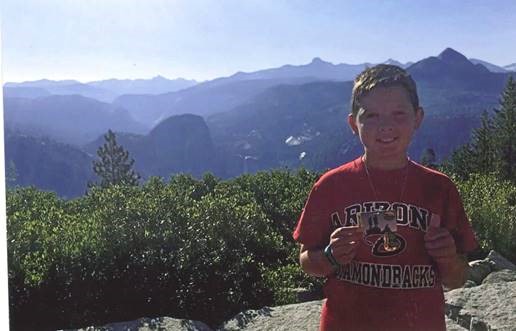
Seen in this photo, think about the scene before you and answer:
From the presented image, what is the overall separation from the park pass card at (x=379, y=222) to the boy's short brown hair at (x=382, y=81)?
390 millimetres

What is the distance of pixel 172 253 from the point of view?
4.68 m

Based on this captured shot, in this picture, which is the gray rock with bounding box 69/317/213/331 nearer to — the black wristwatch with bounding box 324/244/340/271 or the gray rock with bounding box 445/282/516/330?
the gray rock with bounding box 445/282/516/330

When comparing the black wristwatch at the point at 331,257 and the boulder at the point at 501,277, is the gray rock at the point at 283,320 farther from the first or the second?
the black wristwatch at the point at 331,257

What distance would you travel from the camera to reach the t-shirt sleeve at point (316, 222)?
1.83 m

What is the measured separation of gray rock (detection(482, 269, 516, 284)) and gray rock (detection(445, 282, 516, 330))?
929 mm

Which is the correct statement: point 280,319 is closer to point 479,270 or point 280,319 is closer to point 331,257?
point 331,257

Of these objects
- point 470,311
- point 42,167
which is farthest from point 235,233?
point 42,167

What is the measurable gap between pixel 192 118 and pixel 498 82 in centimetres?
11800

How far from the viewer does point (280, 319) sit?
12.3 feet

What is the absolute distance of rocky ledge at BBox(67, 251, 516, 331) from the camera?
3508 millimetres

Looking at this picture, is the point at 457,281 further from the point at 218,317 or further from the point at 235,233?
the point at 235,233

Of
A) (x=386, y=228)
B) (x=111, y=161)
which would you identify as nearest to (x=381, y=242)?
(x=386, y=228)

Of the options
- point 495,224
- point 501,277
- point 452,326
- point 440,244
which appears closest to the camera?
point 440,244

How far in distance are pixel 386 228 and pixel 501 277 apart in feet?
12.4
